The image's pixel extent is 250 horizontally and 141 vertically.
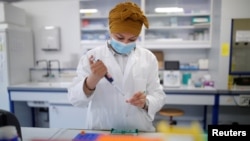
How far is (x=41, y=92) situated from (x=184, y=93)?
1840 millimetres

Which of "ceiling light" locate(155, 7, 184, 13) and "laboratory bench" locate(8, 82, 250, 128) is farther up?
"ceiling light" locate(155, 7, 184, 13)

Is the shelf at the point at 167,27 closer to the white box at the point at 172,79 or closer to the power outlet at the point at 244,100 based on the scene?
the white box at the point at 172,79

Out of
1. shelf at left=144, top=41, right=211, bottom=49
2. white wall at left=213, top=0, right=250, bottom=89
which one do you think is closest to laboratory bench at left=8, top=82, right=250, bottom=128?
white wall at left=213, top=0, right=250, bottom=89

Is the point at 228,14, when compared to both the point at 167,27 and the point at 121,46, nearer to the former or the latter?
the point at 167,27

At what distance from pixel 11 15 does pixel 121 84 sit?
94.2 inches

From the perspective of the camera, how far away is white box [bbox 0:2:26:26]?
2.57 m

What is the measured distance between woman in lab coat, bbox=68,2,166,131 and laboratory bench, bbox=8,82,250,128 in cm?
137

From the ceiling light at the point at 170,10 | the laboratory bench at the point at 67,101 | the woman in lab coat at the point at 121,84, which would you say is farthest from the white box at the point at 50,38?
the woman in lab coat at the point at 121,84

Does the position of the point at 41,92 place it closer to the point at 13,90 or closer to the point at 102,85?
the point at 13,90

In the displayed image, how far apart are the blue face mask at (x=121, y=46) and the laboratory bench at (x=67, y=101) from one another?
1438 mm

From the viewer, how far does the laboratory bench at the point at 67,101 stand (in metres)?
2.30

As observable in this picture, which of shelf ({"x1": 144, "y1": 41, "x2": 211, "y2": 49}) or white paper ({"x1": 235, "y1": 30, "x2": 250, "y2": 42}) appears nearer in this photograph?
white paper ({"x1": 235, "y1": 30, "x2": 250, "y2": 42})

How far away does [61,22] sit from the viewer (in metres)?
3.11

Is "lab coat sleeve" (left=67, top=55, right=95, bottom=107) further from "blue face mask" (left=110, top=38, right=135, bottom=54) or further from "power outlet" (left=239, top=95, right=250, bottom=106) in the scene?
"power outlet" (left=239, top=95, right=250, bottom=106)
